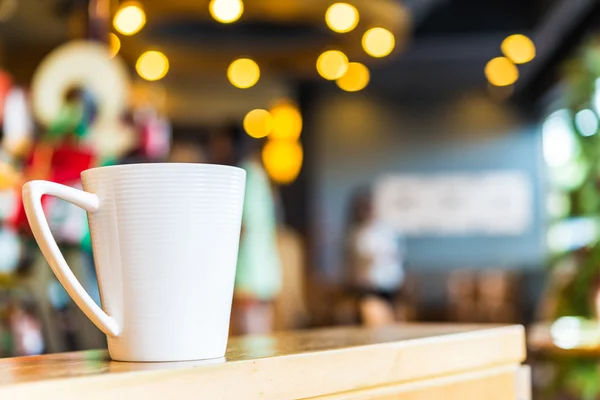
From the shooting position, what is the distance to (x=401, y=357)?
702 mm

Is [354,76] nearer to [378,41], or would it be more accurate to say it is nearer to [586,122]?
[378,41]

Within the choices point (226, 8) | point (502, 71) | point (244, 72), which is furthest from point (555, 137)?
point (226, 8)

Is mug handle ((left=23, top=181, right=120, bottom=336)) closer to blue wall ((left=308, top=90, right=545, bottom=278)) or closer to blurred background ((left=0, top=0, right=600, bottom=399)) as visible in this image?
blurred background ((left=0, top=0, right=600, bottom=399))

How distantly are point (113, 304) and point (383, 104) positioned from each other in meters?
9.46

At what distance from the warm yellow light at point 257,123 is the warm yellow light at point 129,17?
466cm

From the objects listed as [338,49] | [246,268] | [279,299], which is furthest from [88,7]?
[279,299]

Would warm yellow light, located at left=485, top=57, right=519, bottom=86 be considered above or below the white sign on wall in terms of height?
above

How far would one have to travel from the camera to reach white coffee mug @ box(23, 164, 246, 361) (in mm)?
628

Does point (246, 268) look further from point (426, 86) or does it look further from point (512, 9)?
point (426, 86)

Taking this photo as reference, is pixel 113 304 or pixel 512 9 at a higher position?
pixel 512 9

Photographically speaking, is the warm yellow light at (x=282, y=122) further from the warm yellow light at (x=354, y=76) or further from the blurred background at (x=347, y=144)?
the warm yellow light at (x=354, y=76)

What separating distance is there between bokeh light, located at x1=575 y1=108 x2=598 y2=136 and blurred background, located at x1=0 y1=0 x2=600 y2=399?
32 millimetres

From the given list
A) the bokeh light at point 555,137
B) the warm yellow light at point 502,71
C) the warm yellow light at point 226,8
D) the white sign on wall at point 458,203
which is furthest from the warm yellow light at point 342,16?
the white sign on wall at point 458,203

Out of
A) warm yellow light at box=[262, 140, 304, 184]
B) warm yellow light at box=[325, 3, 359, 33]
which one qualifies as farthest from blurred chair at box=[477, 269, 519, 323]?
warm yellow light at box=[325, 3, 359, 33]
